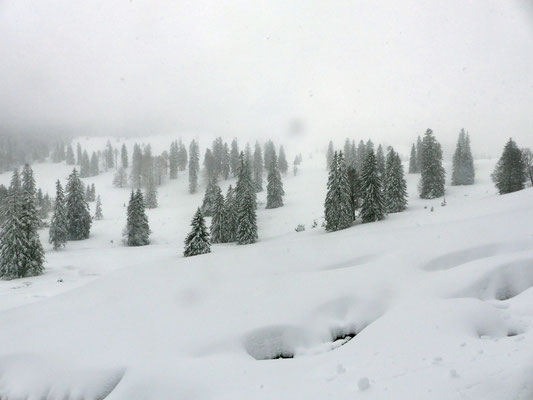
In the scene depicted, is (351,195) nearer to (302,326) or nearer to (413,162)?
(302,326)

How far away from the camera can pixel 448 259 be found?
525 inches

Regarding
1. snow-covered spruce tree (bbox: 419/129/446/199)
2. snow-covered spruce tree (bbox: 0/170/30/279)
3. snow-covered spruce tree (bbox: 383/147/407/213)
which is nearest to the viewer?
snow-covered spruce tree (bbox: 0/170/30/279)

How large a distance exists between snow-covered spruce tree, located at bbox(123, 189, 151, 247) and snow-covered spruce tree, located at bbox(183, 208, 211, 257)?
58.4 feet

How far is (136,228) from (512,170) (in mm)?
58804

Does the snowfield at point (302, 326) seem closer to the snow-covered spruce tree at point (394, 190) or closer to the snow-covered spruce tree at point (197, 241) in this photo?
the snow-covered spruce tree at point (197, 241)

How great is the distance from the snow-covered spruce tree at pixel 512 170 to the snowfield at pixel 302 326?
106 ft

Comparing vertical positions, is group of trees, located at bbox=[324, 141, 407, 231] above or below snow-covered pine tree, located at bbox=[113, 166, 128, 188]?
below

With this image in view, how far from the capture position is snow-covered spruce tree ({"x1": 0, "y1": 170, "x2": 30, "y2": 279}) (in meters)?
29.3

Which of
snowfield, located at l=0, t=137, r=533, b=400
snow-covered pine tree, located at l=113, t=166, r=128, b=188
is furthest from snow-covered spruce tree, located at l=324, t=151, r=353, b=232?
snow-covered pine tree, located at l=113, t=166, r=128, b=188

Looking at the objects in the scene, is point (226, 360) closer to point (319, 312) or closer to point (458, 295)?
point (319, 312)

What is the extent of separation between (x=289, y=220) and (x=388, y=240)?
37.6 meters

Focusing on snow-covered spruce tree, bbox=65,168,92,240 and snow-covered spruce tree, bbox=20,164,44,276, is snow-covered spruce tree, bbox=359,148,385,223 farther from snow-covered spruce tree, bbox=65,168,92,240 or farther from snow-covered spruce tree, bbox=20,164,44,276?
snow-covered spruce tree, bbox=65,168,92,240

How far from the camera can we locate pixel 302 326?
10070 mm

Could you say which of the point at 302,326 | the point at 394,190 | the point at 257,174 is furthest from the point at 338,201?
the point at 257,174
